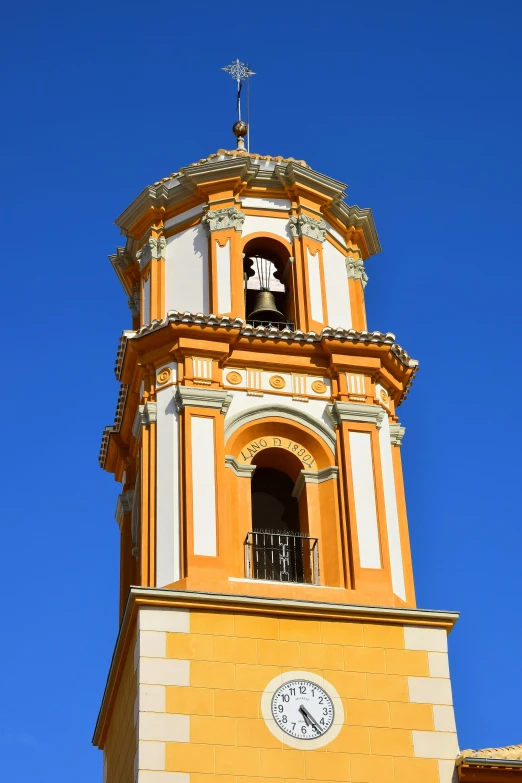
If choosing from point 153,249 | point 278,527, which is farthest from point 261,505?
point 153,249

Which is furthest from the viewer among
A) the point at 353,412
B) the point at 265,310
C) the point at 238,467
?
the point at 265,310

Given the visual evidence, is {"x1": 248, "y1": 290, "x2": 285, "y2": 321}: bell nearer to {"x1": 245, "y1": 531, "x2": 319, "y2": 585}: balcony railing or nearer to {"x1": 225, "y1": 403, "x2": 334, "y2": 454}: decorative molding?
{"x1": 225, "y1": 403, "x2": 334, "y2": 454}: decorative molding

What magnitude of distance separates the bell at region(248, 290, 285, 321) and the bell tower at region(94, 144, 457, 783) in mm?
31

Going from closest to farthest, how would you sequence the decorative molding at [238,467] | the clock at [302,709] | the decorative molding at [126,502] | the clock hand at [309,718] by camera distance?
the clock at [302,709]
the clock hand at [309,718]
the decorative molding at [238,467]
the decorative molding at [126,502]

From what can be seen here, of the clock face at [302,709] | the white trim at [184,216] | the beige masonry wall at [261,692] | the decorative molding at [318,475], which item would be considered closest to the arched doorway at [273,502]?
the decorative molding at [318,475]

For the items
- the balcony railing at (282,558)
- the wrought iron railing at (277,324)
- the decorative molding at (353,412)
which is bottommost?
the balcony railing at (282,558)

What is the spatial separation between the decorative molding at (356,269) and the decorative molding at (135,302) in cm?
343

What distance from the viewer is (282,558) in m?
23.3

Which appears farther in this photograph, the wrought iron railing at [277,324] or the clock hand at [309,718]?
the wrought iron railing at [277,324]

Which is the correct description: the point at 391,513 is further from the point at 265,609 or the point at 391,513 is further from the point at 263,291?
the point at 263,291

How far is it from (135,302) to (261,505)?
462 cm

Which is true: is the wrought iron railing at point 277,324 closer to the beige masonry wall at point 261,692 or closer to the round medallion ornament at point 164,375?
the round medallion ornament at point 164,375

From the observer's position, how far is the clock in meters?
21.0

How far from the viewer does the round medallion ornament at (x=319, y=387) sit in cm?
2456
